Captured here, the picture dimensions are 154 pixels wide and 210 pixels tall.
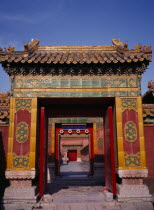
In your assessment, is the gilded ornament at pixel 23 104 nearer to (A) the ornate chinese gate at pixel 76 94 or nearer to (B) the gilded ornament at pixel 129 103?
(A) the ornate chinese gate at pixel 76 94

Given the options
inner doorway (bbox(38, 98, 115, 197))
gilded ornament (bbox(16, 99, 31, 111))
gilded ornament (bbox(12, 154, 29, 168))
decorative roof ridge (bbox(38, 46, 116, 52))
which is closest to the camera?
gilded ornament (bbox(12, 154, 29, 168))

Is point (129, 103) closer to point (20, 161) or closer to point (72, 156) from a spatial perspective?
point (20, 161)

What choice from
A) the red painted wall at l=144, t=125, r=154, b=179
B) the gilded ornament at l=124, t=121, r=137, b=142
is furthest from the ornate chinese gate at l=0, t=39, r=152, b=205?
the red painted wall at l=144, t=125, r=154, b=179

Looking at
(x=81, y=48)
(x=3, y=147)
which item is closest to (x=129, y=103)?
(x=81, y=48)

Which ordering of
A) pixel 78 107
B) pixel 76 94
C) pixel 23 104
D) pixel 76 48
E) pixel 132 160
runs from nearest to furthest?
pixel 132 160
pixel 23 104
pixel 76 94
pixel 78 107
pixel 76 48

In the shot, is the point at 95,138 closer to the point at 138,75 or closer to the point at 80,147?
the point at 138,75

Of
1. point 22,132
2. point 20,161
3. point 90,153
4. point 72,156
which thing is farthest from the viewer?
point 72,156

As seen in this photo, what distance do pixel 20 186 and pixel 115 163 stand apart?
3469 mm

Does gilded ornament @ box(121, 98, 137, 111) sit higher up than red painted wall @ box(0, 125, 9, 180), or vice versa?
gilded ornament @ box(121, 98, 137, 111)

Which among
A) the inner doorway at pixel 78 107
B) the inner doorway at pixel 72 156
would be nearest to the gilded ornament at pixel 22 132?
the inner doorway at pixel 78 107

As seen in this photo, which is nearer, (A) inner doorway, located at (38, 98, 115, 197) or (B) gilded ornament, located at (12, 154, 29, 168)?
(B) gilded ornament, located at (12, 154, 29, 168)

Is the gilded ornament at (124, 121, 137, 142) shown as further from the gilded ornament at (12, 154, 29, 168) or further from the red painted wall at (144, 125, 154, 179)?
the gilded ornament at (12, 154, 29, 168)

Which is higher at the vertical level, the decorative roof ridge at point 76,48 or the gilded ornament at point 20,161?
the decorative roof ridge at point 76,48

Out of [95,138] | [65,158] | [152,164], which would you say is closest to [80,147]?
[65,158]
